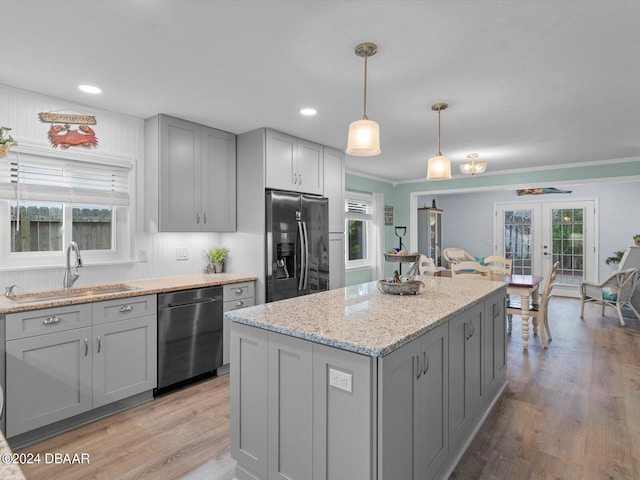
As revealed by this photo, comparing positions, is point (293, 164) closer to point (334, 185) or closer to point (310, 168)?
point (310, 168)

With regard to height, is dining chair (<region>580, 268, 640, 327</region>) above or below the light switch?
below

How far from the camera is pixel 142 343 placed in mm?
2867

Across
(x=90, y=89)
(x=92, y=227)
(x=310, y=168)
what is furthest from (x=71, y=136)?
(x=310, y=168)

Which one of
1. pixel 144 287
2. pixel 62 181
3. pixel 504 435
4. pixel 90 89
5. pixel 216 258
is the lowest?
pixel 504 435

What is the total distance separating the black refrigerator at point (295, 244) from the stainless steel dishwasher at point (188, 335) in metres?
0.59

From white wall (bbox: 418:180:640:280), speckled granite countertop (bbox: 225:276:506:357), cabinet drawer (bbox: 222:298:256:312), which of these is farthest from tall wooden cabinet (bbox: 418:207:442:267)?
speckled granite countertop (bbox: 225:276:506:357)

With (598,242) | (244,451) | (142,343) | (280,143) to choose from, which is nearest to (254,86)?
(280,143)

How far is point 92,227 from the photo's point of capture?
3.25 meters

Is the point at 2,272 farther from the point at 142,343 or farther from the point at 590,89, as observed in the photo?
the point at 590,89

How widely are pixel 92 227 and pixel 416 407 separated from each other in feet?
9.97

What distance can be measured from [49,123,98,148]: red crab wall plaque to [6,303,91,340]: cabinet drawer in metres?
1.37

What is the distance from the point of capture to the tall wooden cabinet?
7961 mm

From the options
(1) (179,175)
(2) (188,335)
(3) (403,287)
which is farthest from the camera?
(1) (179,175)

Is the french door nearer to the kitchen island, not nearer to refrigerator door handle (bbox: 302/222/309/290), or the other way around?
refrigerator door handle (bbox: 302/222/309/290)
